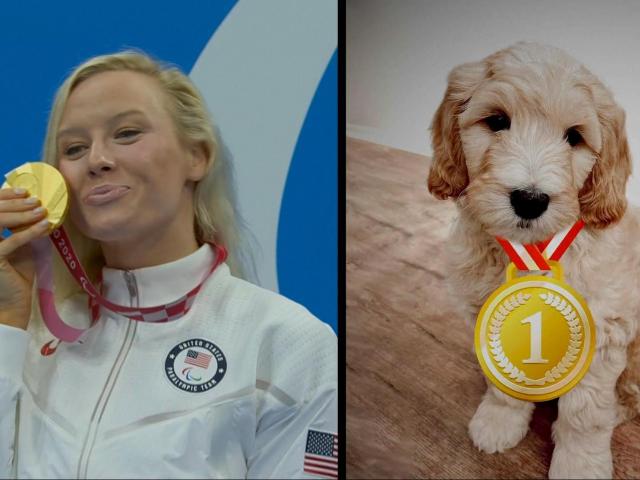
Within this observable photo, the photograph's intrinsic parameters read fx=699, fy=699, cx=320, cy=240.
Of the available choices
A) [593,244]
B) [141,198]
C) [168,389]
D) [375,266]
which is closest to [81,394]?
[168,389]

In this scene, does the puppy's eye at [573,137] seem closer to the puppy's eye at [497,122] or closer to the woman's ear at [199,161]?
the puppy's eye at [497,122]

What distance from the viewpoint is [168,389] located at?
1.75 m

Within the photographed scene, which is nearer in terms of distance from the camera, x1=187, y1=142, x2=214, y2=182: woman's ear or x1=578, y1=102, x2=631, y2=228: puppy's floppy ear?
x1=578, y1=102, x2=631, y2=228: puppy's floppy ear

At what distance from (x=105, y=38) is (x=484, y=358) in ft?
4.19

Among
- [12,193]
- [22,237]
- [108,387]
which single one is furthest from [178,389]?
[12,193]

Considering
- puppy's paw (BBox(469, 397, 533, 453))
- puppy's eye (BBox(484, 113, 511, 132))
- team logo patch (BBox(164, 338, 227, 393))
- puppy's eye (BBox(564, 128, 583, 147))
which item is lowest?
puppy's paw (BBox(469, 397, 533, 453))

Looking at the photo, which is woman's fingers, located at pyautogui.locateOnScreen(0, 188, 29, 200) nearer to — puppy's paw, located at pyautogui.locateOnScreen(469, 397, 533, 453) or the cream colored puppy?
the cream colored puppy

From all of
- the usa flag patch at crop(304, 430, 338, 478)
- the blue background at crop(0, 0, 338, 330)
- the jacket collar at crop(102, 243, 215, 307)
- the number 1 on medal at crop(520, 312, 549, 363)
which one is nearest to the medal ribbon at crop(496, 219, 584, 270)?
the number 1 on medal at crop(520, 312, 549, 363)

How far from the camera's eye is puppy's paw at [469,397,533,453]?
175 cm

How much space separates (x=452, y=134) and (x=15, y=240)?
44.4 inches

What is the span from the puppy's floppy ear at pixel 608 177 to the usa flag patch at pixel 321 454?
841 millimetres

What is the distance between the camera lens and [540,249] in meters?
1.70

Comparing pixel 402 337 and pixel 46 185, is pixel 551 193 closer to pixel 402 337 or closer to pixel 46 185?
pixel 402 337

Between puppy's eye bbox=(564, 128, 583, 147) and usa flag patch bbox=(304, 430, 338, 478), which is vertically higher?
puppy's eye bbox=(564, 128, 583, 147)
